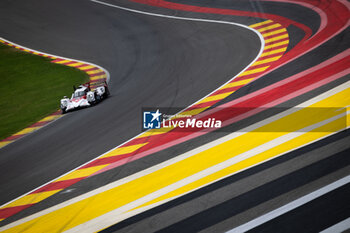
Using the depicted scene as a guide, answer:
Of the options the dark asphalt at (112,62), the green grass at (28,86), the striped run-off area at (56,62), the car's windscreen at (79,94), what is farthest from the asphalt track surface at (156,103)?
the green grass at (28,86)

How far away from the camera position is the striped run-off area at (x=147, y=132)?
10.0m

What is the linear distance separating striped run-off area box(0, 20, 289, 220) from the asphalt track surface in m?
0.44

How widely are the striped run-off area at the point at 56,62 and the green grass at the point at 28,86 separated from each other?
1.23 ft

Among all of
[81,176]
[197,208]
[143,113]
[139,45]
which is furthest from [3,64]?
[197,208]

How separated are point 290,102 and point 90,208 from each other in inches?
277

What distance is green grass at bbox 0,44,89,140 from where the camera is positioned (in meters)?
17.2

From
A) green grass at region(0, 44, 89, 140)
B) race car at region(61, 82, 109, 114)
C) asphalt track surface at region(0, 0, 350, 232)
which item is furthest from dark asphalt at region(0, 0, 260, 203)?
green grass at region(0, 44, 89, 140)

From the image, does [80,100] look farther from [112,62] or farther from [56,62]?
[56,62]

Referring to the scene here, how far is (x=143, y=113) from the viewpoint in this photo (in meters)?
14.3

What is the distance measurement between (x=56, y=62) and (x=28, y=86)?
128 inches

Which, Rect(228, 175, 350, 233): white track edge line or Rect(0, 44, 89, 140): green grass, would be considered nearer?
Rect(228, 175, 350, 233): white track edge line

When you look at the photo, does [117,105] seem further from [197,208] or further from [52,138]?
[197,208]

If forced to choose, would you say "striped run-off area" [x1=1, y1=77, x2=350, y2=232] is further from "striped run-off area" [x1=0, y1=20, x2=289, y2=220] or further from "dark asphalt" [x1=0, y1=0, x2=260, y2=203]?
"dark asphalt" [x1=0, y1=0, x2=260, y2=203]

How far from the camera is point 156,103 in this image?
587 inches
